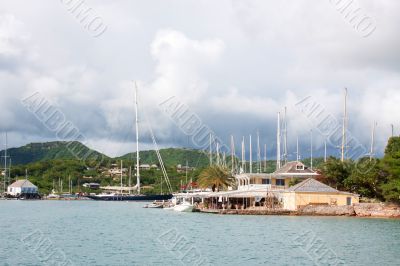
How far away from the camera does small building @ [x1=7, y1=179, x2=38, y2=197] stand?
→ 172 meters

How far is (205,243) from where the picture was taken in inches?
1804

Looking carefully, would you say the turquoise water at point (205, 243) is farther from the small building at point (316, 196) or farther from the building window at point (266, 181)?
the building window at point (266, 181)

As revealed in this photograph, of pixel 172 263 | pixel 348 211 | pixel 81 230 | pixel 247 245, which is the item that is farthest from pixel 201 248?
pixel 348 211

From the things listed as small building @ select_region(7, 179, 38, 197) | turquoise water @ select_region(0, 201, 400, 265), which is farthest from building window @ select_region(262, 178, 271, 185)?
small building @ select_region(7, 179, 38, 197)

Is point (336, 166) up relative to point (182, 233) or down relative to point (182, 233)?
up

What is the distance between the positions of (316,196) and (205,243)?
34.4 metres

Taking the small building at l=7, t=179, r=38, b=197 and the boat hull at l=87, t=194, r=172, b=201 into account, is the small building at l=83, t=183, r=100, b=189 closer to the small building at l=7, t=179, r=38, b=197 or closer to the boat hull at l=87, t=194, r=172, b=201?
the small building at l=7, t=179, r=38, b=197

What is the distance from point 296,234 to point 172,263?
18330mm

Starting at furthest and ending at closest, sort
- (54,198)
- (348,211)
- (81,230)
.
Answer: (54,198) → (348,211) → (81,230)

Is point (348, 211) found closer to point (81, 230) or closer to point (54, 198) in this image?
point (81, 230)

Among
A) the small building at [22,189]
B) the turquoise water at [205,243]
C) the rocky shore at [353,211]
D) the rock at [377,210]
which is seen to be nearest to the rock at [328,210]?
the rocky shore at [353,211]

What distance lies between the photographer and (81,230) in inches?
2248

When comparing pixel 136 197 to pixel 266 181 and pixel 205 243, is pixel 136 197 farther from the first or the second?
pixel 205 243

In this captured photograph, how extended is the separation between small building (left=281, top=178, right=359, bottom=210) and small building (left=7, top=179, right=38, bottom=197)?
369 ft
